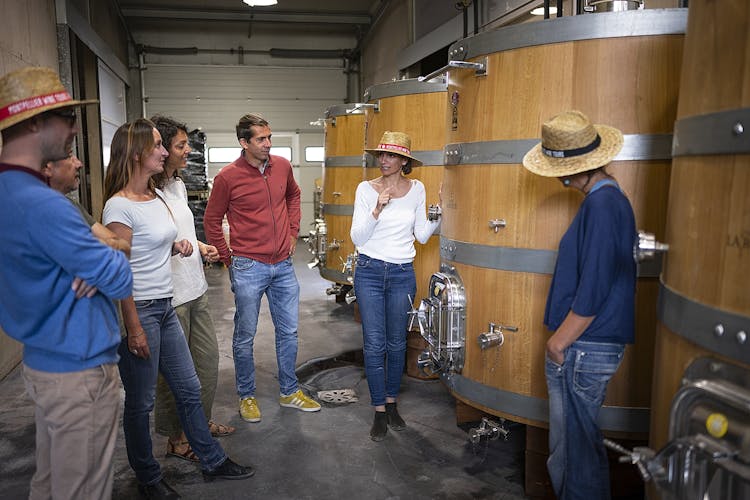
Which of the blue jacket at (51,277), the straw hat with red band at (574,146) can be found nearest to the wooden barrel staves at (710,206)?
the straw hat with red band at (574,146)

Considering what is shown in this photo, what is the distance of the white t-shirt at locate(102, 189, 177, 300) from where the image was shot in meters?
2.66

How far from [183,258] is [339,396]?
5.66 feet

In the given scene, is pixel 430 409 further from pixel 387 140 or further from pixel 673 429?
pixel 673 429

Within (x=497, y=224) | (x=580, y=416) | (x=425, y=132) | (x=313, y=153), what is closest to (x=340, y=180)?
(x=425, y=132)

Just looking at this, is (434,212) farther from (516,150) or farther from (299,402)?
(299,402)

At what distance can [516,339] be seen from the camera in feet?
9.16

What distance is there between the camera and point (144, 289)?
2766mm

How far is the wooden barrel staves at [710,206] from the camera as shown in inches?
54.2

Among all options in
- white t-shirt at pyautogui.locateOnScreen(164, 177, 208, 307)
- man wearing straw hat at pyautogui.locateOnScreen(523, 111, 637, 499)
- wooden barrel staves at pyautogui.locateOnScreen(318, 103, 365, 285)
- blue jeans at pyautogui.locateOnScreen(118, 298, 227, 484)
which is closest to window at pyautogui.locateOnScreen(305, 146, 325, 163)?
wooden barrel staves at pyautogui.locateOnScreen(318, 103, 365, 285)

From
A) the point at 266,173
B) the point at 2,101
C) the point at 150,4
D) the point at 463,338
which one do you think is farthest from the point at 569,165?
the point at 150,4

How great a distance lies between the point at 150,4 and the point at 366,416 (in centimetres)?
1198

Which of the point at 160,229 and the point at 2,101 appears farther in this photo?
the point at 160,229

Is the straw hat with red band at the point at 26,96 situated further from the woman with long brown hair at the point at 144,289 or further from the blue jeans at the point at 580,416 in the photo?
the blue jeans at the point at 580,416

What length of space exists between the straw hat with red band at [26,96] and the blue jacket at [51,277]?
16cm
